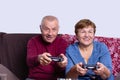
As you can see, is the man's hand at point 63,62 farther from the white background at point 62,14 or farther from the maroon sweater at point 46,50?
the white background at point 62,14

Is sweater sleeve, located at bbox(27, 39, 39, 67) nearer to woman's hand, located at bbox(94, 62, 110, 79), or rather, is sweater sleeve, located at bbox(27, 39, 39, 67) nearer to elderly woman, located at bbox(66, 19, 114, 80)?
elderly woman, located at bbox(66, 19, 114, 80)

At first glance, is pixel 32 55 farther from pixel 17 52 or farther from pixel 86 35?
pixel 86 35

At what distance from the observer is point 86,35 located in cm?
243

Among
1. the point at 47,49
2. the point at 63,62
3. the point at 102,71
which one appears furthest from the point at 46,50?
the point at 102,71

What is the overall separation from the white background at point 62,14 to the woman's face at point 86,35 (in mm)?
660

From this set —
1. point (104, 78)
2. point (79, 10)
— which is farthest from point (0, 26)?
point (104, 78)

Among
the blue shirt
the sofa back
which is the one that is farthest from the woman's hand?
the sofa back

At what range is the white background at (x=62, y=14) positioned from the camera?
10.2 ft

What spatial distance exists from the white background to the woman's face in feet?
2.16

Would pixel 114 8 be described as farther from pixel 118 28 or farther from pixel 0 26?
pixel 0 26

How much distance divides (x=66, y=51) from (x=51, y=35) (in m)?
0.17

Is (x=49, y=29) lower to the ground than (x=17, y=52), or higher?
higher

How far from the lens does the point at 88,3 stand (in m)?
3.11

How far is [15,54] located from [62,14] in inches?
24.0
